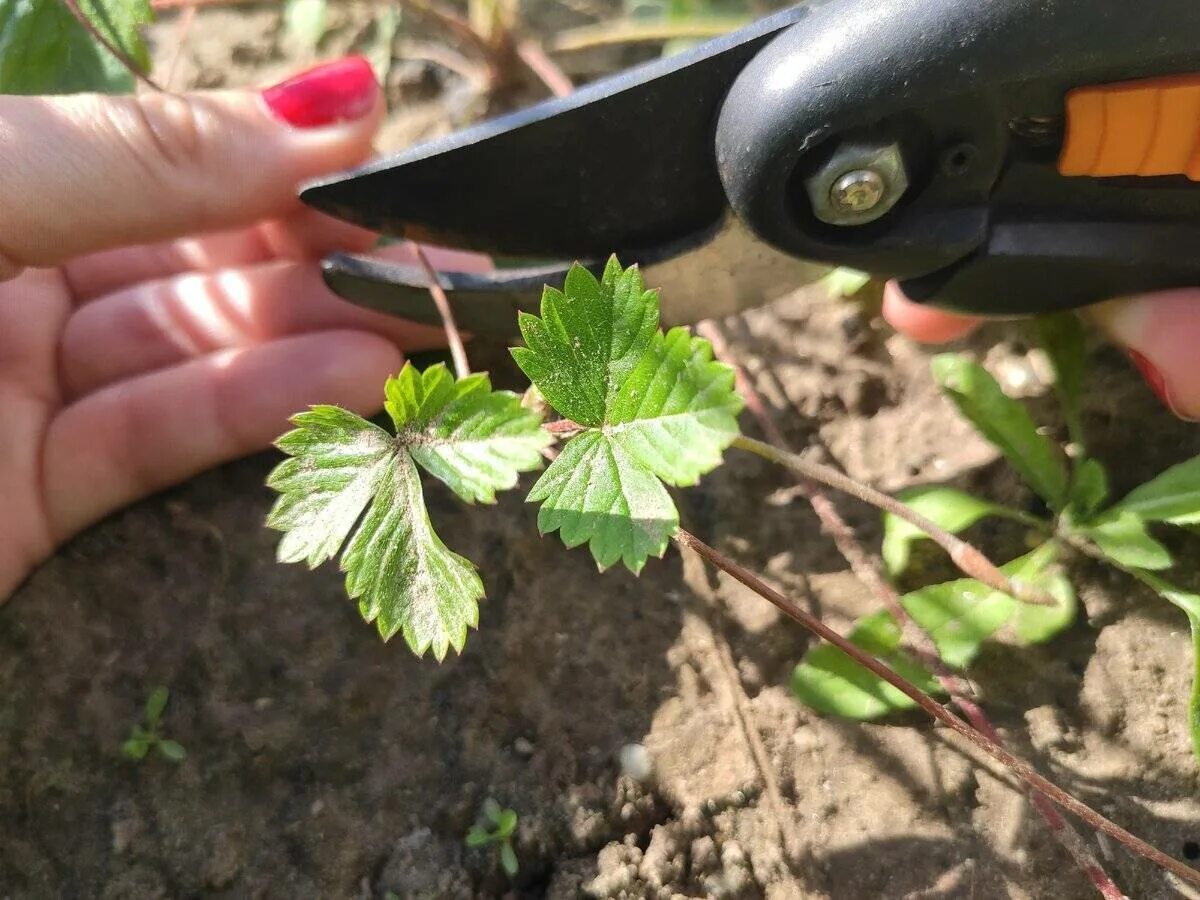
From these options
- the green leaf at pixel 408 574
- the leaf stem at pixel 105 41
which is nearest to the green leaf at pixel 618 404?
the green leaf at pixel 408 574

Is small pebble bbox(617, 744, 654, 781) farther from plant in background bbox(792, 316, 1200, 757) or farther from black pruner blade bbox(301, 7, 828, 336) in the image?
black pruner blade bbox(301, 7, 828, 336)

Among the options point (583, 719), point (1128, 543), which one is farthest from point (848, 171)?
point (583, 719)

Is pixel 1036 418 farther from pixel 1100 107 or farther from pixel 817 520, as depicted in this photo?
pixel 1100 107

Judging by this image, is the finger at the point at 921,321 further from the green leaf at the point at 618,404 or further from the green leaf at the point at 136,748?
the green leaf at the point at 136,748

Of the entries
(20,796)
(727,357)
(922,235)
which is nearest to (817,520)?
(727,357)

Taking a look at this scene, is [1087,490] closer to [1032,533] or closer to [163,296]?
[1032,533]

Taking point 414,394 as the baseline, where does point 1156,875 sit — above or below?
below

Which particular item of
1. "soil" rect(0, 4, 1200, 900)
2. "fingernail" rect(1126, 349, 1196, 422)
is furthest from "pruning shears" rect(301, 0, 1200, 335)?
"soil" rect(0, 4, 1200, 900)
